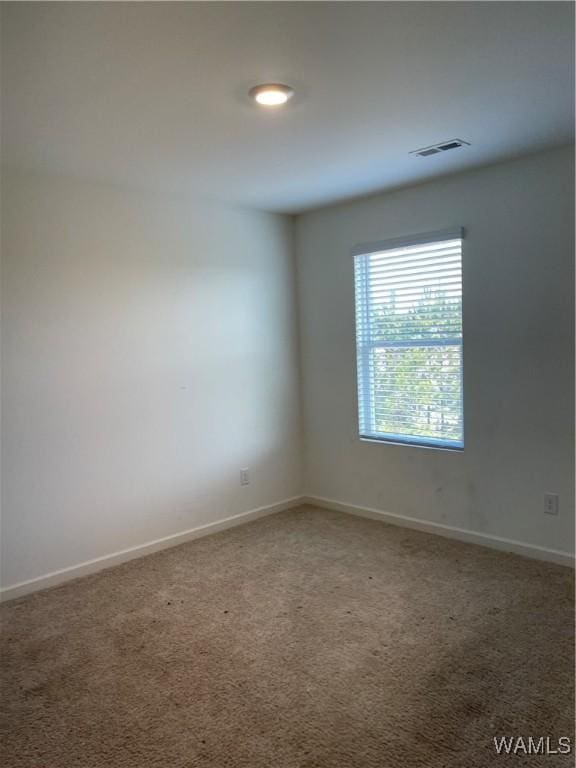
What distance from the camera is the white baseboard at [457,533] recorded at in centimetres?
332

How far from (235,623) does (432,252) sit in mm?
2585

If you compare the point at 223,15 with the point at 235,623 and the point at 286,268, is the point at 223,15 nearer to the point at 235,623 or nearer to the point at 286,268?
the point at 235,623

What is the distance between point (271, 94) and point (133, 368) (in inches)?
78.5

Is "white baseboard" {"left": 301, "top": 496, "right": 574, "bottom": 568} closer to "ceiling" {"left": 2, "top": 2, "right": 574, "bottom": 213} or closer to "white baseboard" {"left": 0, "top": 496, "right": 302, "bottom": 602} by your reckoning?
"white baseboard" {"left": 0, "top": 496, "right": 302, "bottom": 602}

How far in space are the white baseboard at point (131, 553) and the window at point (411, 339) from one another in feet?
3.42

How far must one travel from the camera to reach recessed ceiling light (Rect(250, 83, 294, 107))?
2205mm

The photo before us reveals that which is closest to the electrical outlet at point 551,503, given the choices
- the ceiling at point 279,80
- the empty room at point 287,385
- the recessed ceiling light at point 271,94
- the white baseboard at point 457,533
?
the empty room at point 287,385

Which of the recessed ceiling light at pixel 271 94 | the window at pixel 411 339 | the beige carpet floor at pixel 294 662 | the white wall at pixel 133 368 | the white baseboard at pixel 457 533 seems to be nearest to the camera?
the beige carpet floor at pixel 294 662

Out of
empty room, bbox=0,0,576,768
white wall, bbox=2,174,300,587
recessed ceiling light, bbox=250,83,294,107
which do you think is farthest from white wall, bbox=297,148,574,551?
recessed ceiling light, bbox=250,83,294,107

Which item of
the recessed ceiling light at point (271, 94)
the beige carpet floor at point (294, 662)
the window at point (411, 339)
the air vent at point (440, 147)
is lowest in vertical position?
the beige carpet floor at point (294, 662)

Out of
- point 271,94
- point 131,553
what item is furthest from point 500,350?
point 131,553

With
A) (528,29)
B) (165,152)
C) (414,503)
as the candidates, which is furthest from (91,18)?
(414,503)

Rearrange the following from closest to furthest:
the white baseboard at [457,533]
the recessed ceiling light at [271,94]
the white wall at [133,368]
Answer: the recessed ceiling light at [271,94] < the white wall at [133,368] < the white baseboard at [457,533]

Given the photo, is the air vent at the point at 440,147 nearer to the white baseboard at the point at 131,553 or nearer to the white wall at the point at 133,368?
the white wall at the point at 133,368
